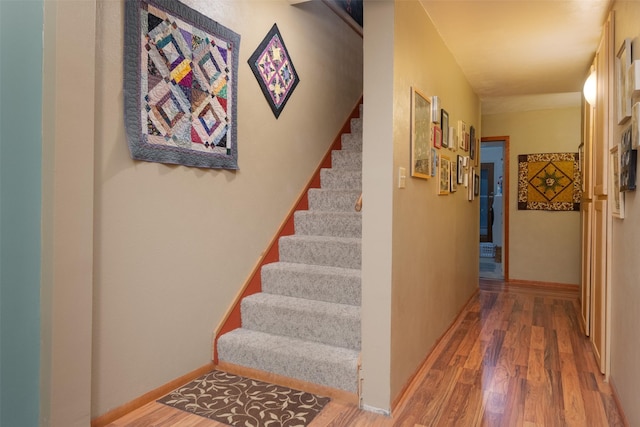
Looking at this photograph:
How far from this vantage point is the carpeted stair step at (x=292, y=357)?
7.92 feet

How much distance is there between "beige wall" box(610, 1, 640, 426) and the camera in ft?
6.39

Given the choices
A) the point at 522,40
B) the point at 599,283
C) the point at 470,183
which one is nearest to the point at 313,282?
the point at 599,283

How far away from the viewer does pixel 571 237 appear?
5785 mm

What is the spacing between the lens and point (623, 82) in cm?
217

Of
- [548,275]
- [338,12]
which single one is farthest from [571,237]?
[338,12]

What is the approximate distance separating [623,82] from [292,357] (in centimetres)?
227

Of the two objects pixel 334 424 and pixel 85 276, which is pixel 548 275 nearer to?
pixel 334 424

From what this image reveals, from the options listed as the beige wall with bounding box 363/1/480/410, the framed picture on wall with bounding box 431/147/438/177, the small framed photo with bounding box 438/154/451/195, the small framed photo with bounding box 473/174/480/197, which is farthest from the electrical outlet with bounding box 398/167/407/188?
the small framed photo with bounding box 473/174/480/197

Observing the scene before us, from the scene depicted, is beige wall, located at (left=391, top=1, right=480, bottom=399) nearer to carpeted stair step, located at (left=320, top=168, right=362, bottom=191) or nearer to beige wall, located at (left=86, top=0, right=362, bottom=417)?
carpeted stair step, located at (left=320, top=168, right=362, bottom=191)

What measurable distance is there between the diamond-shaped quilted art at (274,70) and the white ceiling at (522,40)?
115 centimetres

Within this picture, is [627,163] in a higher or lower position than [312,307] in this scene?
higher

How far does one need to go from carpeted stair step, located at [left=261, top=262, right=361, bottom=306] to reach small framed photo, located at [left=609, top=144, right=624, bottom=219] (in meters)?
1.51

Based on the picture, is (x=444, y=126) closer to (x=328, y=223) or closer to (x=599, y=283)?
(x=328, y=223)

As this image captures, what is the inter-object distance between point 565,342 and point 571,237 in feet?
9.17
